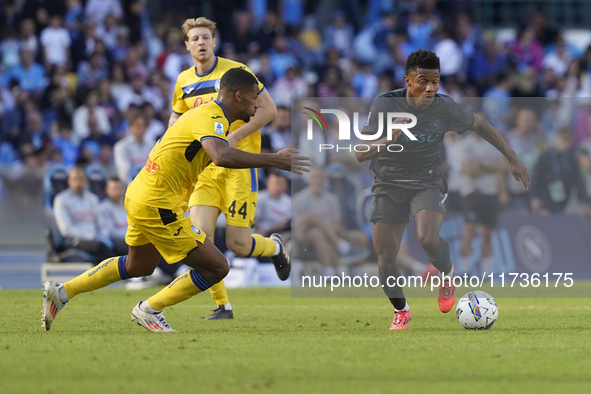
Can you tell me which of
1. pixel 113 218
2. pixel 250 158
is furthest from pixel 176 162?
pixel 113 218

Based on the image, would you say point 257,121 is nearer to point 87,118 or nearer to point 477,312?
point 477,312

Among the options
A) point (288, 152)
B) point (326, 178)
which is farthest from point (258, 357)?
point (326, 178)

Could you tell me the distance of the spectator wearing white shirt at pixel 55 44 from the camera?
1725cm

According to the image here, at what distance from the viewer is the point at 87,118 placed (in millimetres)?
16312

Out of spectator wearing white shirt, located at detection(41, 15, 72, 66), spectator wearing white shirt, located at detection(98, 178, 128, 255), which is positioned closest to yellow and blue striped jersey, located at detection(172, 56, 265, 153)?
spectator wearing white shirt, located at detection(98, 178, 128, 255)

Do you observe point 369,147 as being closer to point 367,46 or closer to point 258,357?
point 258,357

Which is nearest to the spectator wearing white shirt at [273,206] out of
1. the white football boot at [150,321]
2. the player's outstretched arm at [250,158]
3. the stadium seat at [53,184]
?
the stadium seat at [53,184]

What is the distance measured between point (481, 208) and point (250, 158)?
7541 mm

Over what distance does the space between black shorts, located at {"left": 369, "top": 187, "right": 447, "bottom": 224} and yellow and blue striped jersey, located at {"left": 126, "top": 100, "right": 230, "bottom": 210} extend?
170 centimetres

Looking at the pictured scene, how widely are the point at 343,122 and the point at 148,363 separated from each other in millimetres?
5634

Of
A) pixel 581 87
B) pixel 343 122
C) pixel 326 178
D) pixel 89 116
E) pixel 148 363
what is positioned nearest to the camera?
pixel 148 363

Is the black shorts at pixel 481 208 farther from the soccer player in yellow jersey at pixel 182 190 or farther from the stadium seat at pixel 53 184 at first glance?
the soccer player in yellow jersey at pixel 182 190

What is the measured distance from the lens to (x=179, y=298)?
6996mm

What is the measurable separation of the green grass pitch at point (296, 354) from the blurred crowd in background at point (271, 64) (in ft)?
18.0
